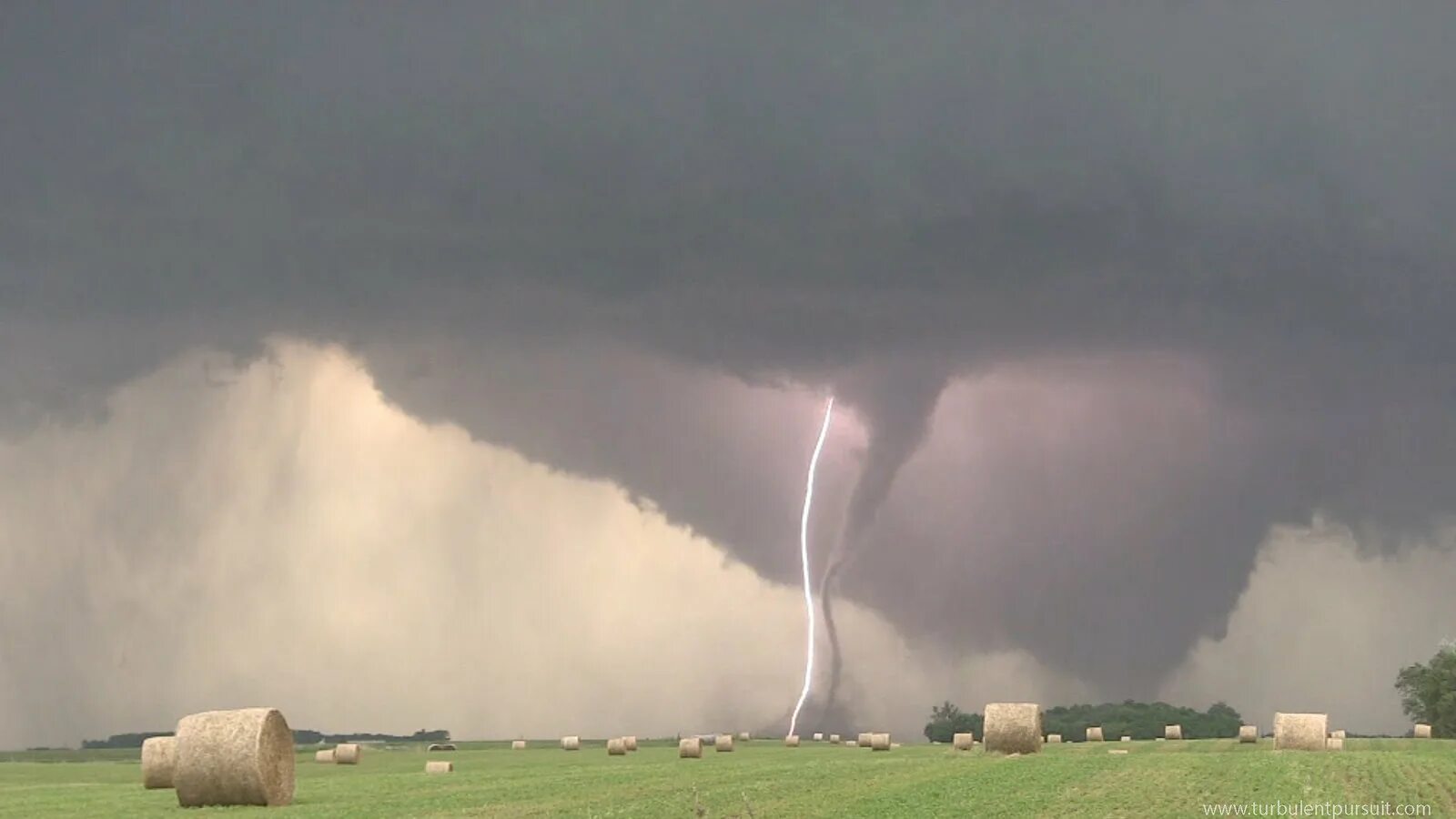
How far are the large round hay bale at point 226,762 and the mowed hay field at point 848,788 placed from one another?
2.22 feet

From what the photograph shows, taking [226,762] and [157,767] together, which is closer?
[226,762]

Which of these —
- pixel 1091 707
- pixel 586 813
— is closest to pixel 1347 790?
pixel 586 813

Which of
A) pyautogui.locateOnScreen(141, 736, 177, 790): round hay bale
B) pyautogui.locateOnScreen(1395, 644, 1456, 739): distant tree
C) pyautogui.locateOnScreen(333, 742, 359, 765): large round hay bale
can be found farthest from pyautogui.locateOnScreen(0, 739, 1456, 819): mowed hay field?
pyautogui.locateOnScreen(1395, 644, 1456, 739): distant tree

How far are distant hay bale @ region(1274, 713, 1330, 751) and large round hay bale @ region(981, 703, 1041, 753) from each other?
9.61 meters

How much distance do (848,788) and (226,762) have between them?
15.0 m

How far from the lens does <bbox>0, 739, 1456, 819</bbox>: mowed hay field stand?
32.4 meters

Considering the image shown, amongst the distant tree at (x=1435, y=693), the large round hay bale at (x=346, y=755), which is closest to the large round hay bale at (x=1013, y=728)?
the large round hay bale at (x=346, y=755)

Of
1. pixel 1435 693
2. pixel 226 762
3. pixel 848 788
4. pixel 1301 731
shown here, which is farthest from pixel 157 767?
pixel 1435 693

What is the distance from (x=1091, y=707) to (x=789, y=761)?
4821 inches

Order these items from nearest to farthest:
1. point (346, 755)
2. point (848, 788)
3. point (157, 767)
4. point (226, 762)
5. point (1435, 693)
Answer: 1. point (226, 762)
2. point (848, 788)
3. point (157, 767)
4. point (346, 755)
5. point (1435, 693)

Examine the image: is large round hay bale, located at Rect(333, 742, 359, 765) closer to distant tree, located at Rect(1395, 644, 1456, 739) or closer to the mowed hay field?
the mowed hay field

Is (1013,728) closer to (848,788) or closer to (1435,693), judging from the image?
(848,788)

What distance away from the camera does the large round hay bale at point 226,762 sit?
36.5 meters

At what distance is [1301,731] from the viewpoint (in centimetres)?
5781
